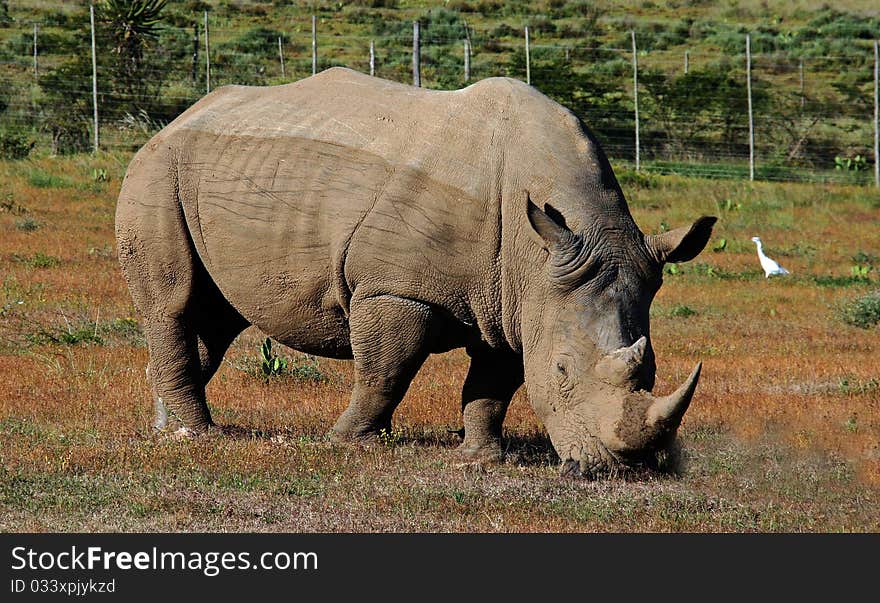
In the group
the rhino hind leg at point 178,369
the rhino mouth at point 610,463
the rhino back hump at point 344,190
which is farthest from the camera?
the rhino hind leg at point 178,369

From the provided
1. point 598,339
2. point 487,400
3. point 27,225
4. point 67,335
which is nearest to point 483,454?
point 487,400

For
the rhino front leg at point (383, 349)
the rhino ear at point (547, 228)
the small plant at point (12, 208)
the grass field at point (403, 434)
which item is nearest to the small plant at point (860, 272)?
the grass field at point (403, 434)

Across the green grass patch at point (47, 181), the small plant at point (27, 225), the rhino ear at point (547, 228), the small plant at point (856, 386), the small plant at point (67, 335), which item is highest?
the rhino ear at point (547, 228)

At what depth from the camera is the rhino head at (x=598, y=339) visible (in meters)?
7.02

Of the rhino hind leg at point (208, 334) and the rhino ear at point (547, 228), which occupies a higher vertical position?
the rhino ear at point (547, 228)

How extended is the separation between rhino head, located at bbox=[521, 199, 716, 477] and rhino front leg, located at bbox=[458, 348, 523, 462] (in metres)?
1.05

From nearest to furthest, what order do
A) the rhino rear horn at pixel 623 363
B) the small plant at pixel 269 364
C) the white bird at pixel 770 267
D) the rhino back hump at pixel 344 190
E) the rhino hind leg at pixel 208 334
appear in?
1. the rhino rear horn at pixel 623 363
2. the rhino back hump at pixel 344 190
3. the rhino hind leg at pixel 208 334
4. the small plant at pixel 269 364
5. the white bird at pixel 770 267

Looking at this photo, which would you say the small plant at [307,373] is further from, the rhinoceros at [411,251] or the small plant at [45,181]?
the small plant at [45,181]

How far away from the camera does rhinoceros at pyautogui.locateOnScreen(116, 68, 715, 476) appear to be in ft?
24.0

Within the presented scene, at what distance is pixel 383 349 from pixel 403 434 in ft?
4.77

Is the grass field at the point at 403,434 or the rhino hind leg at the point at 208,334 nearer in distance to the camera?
the grass field at the point at 403,434

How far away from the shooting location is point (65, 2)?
130 feet

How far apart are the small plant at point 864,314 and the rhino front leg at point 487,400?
306 inches

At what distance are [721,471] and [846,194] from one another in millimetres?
17250
